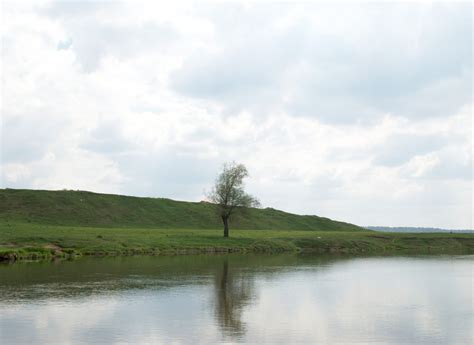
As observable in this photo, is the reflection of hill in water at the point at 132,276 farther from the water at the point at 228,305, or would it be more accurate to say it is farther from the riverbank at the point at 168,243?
the riverbank at the point at 168,243

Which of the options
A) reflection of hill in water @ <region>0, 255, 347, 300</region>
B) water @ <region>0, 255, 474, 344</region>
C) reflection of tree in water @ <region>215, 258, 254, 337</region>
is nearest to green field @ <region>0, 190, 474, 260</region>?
reflection of hill in water @ <region>0, 255, 347, 300</region>

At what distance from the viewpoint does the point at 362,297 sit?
38.3m

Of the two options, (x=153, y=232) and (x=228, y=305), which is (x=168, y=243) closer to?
(x=153, y=232)

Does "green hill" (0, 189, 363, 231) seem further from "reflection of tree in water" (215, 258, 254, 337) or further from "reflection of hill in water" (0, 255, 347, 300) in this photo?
"reflection of tree in water" (215, 258, 254, 337)

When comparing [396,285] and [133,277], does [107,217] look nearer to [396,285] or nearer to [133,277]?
[133,277]

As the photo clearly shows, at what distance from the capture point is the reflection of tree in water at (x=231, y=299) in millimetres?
27259

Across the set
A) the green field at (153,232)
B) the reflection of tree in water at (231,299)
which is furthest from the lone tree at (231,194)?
the reflection of tree in water at (231,299)

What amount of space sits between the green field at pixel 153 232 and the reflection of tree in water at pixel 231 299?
82.2 ft

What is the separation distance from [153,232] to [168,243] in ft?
49.5

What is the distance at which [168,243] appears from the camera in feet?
267

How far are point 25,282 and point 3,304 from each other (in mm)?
10216

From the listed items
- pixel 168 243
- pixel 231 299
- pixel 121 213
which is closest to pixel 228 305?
pixel 231 299

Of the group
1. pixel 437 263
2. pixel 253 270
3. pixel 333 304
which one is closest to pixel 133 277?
pixel 253 270

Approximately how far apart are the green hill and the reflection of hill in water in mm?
40823
